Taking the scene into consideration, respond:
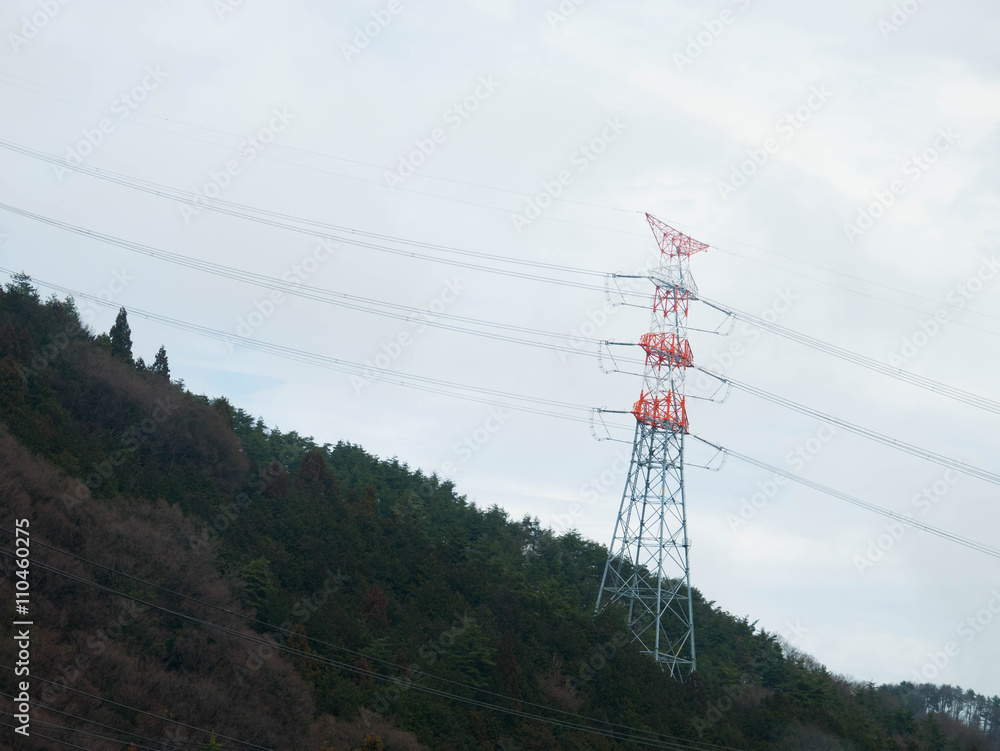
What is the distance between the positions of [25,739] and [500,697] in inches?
800

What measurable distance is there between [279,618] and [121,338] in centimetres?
2426

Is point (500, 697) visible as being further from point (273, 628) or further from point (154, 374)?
point (154, 374)

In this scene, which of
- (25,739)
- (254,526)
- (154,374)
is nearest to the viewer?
(25,739)

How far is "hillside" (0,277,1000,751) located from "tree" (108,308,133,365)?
0.13 metres

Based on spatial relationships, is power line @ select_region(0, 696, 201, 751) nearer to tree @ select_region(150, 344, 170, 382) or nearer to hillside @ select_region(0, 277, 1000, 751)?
hillside @ select_region(0, 277, 1000, 751)

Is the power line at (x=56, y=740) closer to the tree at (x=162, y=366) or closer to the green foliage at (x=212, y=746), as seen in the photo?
the green foliage at (x=212, y=746)

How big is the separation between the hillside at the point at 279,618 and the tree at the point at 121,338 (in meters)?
0.13

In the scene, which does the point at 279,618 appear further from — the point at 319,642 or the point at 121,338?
the point at 121,338

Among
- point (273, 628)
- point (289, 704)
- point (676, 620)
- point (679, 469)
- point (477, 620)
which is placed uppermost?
point (679, 469)

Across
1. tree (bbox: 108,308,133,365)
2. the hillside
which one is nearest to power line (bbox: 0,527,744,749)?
the hillside

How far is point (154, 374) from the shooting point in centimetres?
5559

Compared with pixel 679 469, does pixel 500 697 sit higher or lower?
lower

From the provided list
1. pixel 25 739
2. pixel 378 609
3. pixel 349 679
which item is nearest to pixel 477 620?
pixel 378 609

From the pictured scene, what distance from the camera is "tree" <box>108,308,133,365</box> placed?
55188 millimetres
